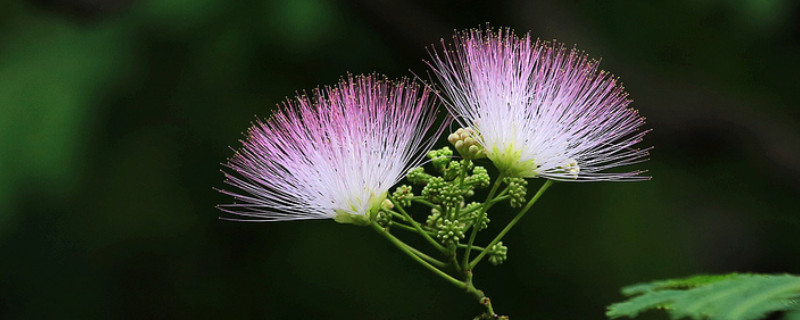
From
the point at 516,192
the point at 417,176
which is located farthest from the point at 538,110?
the point at 417,176

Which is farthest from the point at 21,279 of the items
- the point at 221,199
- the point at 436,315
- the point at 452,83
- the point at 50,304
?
the point at 452,83

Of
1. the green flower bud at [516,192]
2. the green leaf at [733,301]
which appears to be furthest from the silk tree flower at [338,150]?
the green leaf at [733,301]

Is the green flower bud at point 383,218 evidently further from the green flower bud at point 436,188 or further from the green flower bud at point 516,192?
the green flower bud at point 516,192

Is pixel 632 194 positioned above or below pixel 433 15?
below

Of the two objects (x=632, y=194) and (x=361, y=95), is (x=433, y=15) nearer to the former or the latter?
(x=632, y=194)

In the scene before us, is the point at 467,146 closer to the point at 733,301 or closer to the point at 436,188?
the point at 436,188
